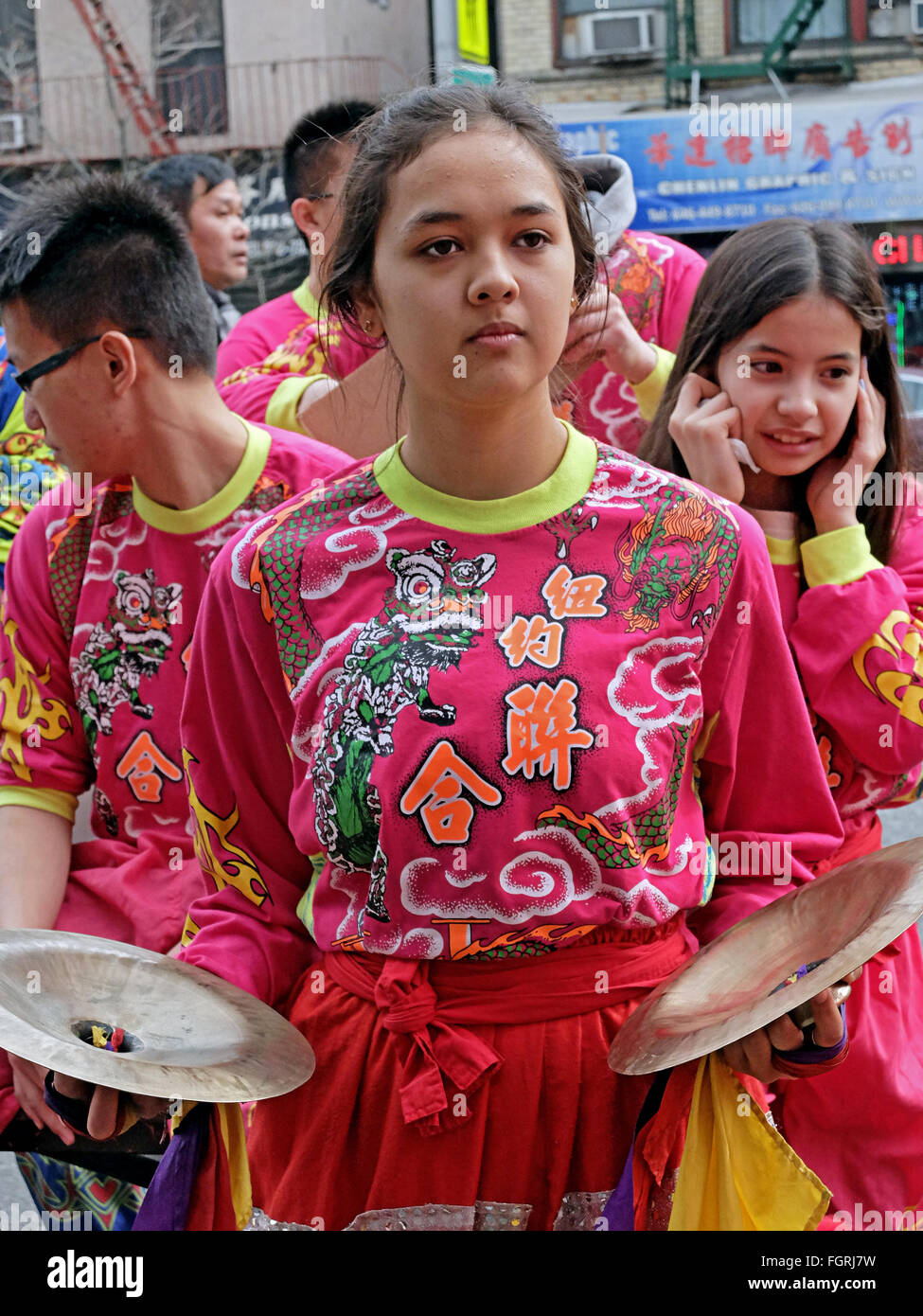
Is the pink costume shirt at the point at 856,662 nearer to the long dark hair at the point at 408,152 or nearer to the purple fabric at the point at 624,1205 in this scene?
the long dark hair at the point at 408,152

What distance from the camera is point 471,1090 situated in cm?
155

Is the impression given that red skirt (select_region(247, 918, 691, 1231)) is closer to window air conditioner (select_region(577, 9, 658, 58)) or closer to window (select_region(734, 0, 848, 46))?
window air conditioner (select_region(577, 9, 658, 58))

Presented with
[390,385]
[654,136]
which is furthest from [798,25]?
[390,385]

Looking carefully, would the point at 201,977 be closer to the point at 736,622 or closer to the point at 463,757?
the point at 463,757

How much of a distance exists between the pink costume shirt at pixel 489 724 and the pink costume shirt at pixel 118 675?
1.88ft

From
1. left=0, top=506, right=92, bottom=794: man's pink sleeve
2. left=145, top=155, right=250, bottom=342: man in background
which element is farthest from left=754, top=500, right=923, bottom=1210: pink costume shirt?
left=145, top=155, right=250, bottom=342: man in background

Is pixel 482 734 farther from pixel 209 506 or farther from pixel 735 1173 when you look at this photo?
pixel 209 506

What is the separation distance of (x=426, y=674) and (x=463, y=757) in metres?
0.09

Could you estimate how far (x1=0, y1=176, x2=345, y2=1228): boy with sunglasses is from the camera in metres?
2.29

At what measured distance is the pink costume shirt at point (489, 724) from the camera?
149cm

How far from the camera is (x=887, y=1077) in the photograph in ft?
6.57

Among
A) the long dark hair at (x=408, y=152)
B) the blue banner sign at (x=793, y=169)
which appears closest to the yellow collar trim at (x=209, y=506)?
the long dark hair at (x=408, y=152)

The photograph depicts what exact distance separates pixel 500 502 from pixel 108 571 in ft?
3.08

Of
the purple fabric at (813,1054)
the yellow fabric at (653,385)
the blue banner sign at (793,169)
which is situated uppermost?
the blue banner sign at (793,169)
